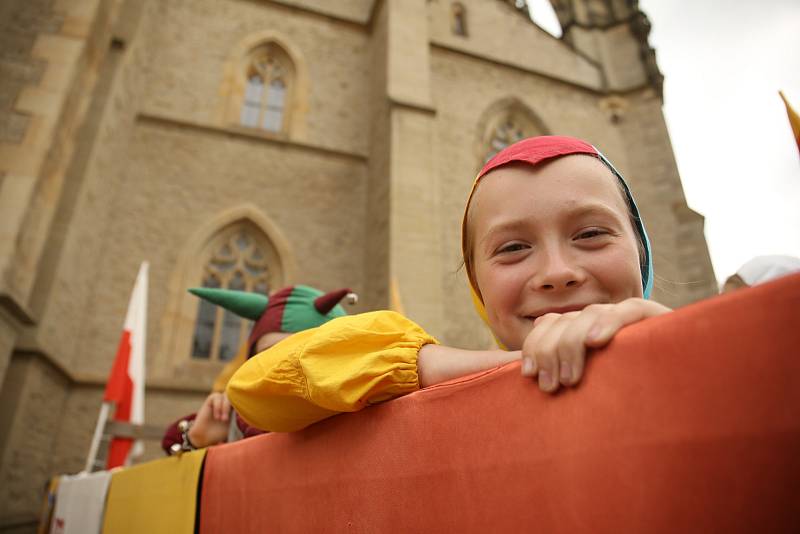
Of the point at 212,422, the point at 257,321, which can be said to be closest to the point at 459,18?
the point at 257,321

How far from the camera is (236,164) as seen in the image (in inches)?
303

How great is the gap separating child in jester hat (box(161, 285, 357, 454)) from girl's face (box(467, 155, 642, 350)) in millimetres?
886

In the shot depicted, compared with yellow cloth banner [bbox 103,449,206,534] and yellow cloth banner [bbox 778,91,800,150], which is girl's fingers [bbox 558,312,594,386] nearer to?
yellow cloth banner [bbox 778,91,800,150]

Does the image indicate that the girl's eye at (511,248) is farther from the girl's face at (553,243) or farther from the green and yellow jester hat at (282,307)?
the green and yellow jester hat at (282,307)

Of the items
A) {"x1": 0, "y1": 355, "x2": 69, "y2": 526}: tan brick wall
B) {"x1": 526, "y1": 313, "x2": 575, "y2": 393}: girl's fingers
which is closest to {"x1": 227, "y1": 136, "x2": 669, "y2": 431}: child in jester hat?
{"x1": 526, "y1": 313, "x2": 575, "y2": 393}: girl's fingers

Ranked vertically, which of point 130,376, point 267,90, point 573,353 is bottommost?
point 573,353

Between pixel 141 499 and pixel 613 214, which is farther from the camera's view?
pixel 141 499

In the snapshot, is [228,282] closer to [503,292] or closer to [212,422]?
[212,422]

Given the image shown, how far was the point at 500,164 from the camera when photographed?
2.96ft

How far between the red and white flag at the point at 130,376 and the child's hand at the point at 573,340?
490 cm

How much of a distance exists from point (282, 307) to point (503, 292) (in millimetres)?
1097

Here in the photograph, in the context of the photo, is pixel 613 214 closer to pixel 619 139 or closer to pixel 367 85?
pixel 367 85

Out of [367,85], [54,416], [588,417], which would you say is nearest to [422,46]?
[367,85]

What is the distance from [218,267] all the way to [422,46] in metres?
5.47
